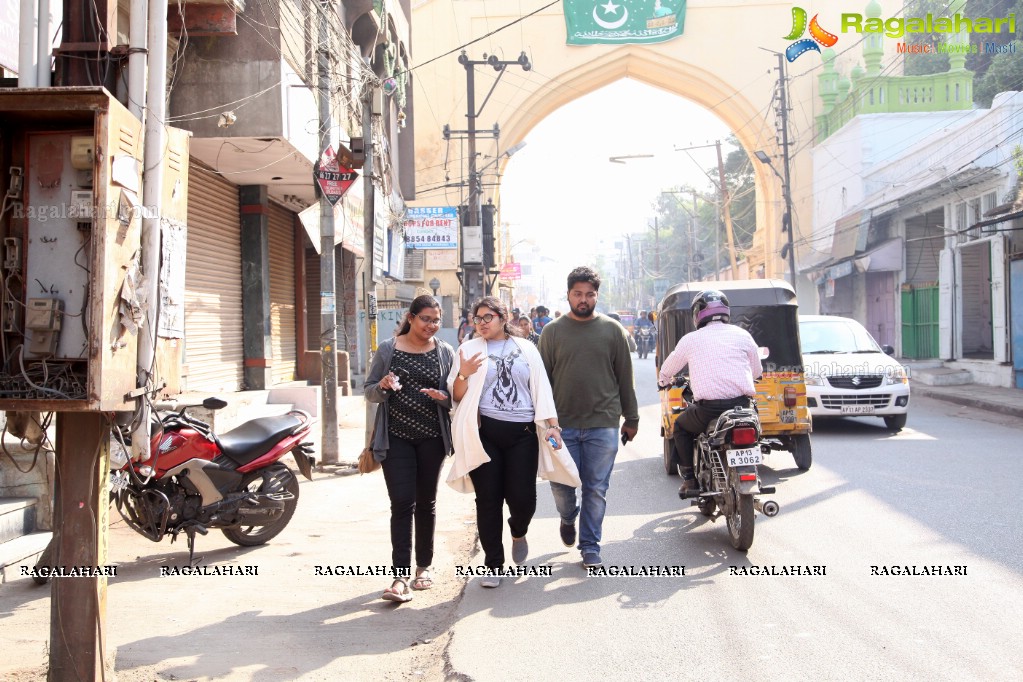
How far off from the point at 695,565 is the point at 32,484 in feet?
13.7

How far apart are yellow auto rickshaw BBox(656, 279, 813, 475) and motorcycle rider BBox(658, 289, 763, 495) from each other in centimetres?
242

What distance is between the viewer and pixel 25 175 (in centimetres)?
356

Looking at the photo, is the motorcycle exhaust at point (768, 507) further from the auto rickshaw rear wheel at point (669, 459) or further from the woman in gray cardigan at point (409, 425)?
the auto rickshaw rear wheel at point (669, 459)

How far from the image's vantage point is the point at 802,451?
9219 millimetres

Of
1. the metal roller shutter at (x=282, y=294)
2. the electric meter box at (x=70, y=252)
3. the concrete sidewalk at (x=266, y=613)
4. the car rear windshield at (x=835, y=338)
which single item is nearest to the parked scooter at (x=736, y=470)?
the concrete sidewalk at (x=266, y=613)

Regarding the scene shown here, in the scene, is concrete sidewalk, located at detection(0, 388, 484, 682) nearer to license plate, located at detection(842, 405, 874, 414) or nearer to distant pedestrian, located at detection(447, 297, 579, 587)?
distant pedestrian, located at detection(447, 297, 579, 587)

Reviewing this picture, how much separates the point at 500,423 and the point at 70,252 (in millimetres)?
2499

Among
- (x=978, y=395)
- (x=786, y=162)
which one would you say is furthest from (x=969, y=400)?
(x=786, y=162)

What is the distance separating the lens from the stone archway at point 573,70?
34.0 metres

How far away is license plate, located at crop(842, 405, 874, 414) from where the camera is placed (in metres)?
11.9

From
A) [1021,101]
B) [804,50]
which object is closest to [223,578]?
[1021,101]

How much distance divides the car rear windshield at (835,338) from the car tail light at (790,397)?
3664mm

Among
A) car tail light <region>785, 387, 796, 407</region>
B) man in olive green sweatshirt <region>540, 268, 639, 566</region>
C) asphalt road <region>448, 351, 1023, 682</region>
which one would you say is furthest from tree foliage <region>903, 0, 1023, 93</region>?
man in olive green sweatshirt <region>540, 268, 639, 566</region>

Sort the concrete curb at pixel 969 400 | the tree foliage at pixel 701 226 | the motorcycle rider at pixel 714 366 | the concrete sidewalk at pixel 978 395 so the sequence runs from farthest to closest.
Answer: the tree foliage at pixel 701 226 → the concrete sidewalk at pixel 978 395 → the concrete curb at pixel 969 400 → the motorcycle rider at pixel 714 366
